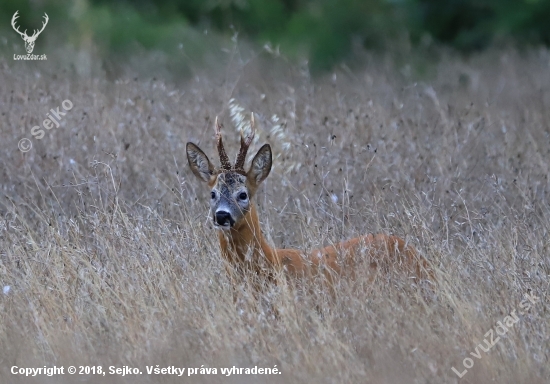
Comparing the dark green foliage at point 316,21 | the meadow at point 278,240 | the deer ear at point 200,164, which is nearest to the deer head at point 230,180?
the deer ear at point 200,164

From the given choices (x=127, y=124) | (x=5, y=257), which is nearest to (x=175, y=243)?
(x=5, y=257)

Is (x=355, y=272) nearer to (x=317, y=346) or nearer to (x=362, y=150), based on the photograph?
(x=317, y=346)

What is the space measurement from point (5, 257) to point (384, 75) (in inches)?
282

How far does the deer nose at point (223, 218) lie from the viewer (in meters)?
5.64

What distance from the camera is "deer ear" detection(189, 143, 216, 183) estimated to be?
603 cm

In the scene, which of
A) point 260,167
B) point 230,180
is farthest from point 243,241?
point 260,167

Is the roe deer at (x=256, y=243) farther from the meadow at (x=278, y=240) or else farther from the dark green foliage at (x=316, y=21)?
the dark green foliage at (x=316, y=21)

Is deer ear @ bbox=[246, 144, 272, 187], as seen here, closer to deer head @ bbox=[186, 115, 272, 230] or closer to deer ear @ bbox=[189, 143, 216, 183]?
deer head @ bbox=[186, 115, 272, 230]

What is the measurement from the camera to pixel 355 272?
531cm

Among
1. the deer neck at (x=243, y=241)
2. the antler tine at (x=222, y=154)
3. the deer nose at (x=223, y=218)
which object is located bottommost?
the deer neck at (x=243, y=241)

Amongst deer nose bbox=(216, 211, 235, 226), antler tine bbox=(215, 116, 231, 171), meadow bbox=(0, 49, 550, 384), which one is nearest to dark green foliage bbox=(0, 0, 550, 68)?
meadow bbox=(0, 49, 550, 384)

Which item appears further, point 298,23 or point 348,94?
point 298,23

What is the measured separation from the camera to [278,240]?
22.5ft

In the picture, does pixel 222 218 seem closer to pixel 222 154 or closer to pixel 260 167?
pixel 222 154
